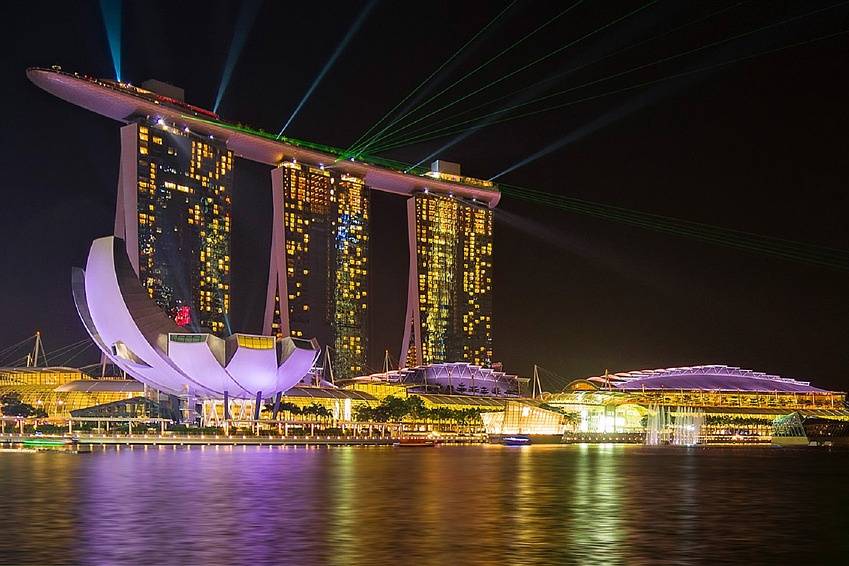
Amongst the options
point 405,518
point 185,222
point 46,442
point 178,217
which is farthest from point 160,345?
point 405,518

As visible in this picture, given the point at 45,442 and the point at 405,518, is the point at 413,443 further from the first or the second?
the point at 405,518

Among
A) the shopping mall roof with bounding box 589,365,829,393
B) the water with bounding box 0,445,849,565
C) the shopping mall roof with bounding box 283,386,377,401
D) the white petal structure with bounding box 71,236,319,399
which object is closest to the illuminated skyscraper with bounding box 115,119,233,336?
the shopping mall roof with bounding box 283,386,377,401

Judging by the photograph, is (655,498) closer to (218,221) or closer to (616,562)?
(616,562)

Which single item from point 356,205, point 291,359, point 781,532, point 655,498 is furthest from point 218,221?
point 781,532

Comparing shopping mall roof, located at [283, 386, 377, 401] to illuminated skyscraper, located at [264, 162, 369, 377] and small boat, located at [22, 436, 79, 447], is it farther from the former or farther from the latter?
small boat, located at [22, 436, 79, 447]

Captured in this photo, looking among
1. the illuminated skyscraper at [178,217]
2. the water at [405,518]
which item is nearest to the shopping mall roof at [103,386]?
the illuminated skyscraper at [178,217]

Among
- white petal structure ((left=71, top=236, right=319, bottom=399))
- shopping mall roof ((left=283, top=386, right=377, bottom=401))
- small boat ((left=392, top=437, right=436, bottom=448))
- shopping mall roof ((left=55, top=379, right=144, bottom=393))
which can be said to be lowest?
small boat ((left=392, top=437, right=436, bottom=448))
